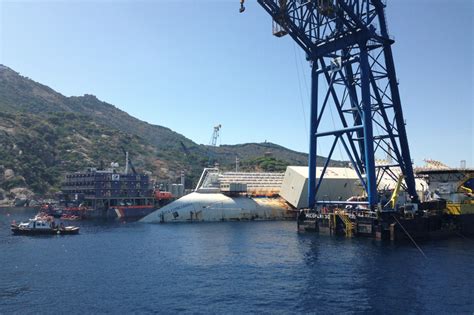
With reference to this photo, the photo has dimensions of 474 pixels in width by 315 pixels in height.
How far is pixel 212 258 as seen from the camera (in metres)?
46.3

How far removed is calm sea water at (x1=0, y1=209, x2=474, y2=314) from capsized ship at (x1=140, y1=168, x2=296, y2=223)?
32.3 meters

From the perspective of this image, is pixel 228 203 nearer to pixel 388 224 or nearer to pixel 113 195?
pixel 113 195

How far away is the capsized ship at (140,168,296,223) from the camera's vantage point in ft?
303

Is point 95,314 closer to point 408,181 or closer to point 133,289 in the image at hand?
point 133,289

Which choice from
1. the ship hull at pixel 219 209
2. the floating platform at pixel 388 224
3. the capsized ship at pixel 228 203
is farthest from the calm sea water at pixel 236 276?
the capsized ship at pixel 228 203

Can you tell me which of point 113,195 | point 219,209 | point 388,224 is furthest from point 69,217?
point 388,224

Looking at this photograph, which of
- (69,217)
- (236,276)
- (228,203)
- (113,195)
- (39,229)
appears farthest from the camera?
(113,195)

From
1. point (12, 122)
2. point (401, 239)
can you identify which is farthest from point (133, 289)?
point (12, 122)

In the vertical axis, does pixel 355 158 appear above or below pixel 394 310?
above

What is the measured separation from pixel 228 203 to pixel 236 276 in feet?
197

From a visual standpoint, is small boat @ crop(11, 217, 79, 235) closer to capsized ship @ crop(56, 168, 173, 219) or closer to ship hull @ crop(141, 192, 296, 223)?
ship hull @ crop(141, 192, 296, 223)

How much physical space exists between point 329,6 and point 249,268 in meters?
37.1

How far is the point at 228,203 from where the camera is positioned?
97.4 metres

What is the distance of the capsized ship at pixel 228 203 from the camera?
92.3 metres
